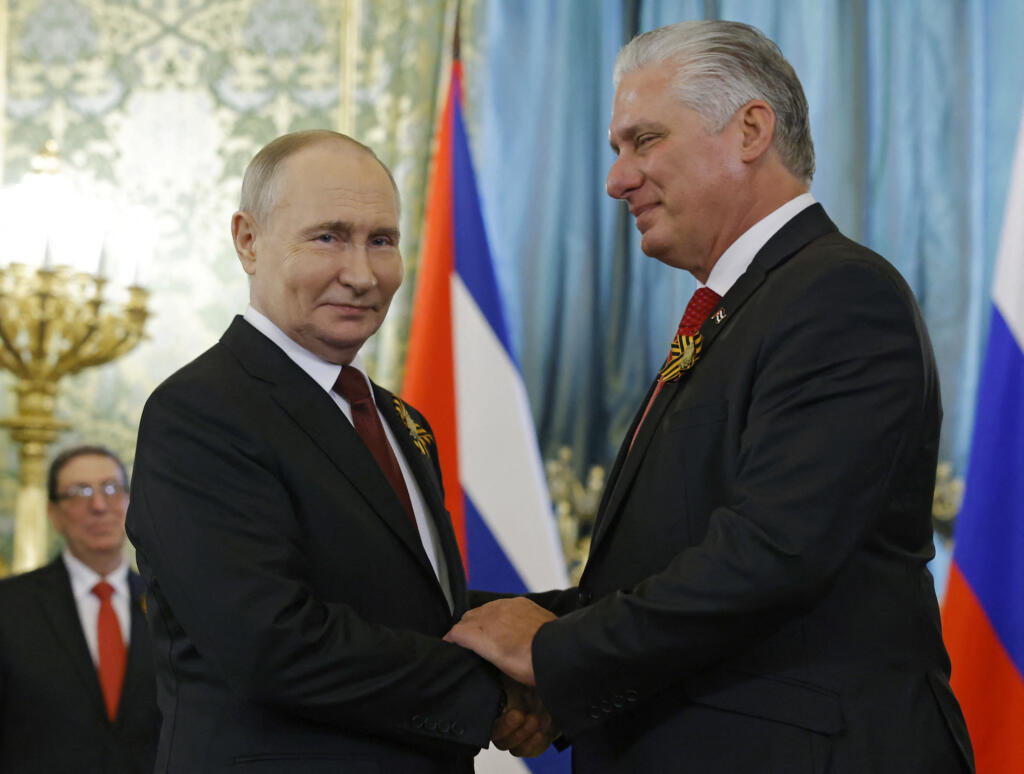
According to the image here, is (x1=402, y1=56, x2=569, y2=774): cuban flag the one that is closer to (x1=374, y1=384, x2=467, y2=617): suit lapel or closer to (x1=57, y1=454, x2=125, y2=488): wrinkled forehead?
(x1=57, y1=454, x2=125, y2=488): wrinkled forehead

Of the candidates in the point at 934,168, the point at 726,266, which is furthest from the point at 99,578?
the point at 934,168

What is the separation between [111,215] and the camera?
4.88 metres

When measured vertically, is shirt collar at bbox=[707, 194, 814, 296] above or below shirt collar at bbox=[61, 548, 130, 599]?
above

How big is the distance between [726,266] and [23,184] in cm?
340

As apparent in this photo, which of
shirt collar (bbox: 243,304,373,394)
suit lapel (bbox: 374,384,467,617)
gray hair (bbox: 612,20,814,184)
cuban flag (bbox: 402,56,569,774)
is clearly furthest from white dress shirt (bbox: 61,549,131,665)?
gray hair (bbox: 612,20,814,184)

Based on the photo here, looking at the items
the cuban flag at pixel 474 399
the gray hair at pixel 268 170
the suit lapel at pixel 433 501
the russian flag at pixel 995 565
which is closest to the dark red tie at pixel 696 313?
the suit lapel at pixel 433 501

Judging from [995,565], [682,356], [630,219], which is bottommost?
[995,565]

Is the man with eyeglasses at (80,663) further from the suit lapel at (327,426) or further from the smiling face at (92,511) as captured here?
the suit lapel at (327,426)

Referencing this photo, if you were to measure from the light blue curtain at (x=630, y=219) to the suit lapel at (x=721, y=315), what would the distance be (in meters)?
2.64

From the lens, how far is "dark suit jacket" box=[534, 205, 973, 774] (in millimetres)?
1865

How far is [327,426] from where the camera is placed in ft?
7.23

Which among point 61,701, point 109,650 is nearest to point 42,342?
point 109,650

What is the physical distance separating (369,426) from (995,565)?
6.46 ft

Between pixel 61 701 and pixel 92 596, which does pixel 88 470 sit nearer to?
pixel 92 596
